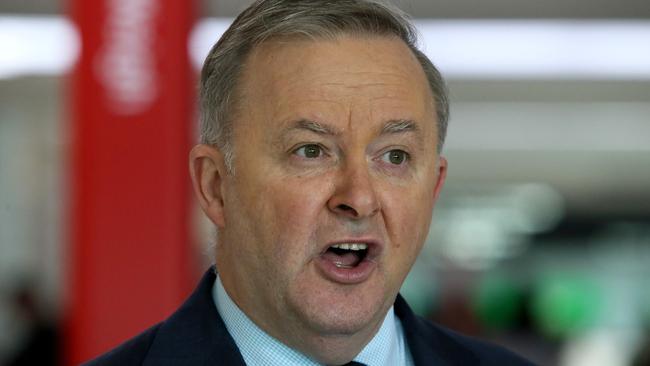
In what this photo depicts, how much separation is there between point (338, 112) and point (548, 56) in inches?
114

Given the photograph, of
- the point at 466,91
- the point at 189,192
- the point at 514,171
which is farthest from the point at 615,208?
the point at 189,192

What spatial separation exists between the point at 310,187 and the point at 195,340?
0.24 meters

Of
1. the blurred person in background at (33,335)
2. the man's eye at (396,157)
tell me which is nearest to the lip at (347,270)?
the man's eye at (396,157)

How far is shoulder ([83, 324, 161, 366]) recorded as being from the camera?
1421mm

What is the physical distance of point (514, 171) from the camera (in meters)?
4.83

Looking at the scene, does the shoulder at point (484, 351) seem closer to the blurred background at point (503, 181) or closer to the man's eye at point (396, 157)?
the man's eye at point (396, 157)

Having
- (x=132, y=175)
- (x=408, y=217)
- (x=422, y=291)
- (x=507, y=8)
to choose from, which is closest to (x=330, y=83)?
(x=408, y=217)

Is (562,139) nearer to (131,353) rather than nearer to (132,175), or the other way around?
(132,175)

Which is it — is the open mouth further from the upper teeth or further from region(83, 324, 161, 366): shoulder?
region(83, 324, 161, 366): shoulder

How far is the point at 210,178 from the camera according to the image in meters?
1.51

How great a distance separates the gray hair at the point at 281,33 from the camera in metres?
1.43

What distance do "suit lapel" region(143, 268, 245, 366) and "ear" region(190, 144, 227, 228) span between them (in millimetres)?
112

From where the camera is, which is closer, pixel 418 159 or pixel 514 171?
pixel 418 159

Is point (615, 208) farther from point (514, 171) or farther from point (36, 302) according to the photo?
point (36, 302)
